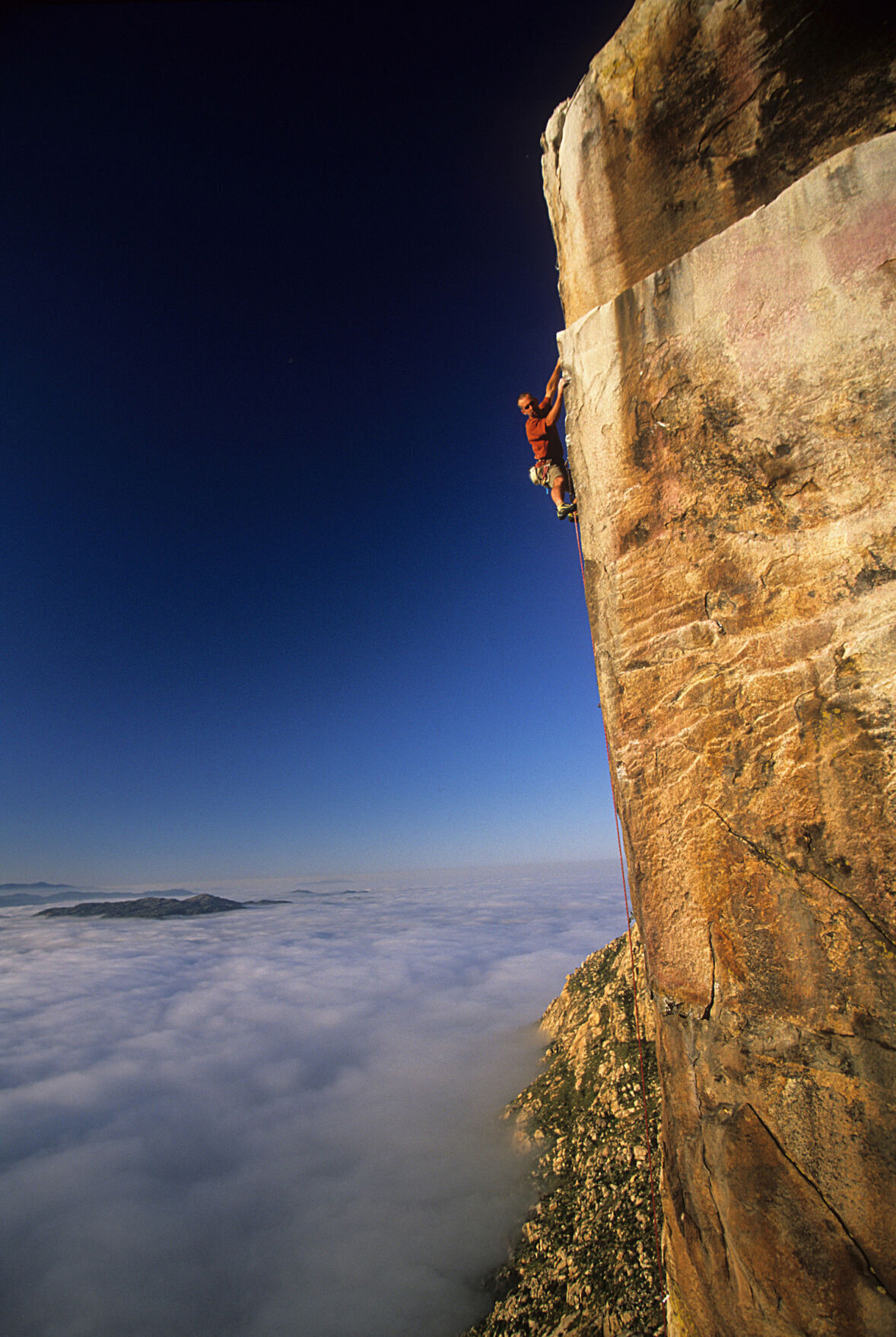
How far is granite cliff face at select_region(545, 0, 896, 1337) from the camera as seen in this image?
207cm

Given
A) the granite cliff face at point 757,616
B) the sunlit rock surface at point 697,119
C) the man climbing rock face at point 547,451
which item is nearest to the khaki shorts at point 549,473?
the man climbing rock face at point 547,451

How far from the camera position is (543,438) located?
4.38 meters

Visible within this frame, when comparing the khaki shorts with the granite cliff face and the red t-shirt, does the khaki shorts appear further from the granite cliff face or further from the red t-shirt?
the granite cliff face

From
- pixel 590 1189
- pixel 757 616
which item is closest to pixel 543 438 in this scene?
pixel 757 616

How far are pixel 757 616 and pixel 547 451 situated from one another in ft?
8.91

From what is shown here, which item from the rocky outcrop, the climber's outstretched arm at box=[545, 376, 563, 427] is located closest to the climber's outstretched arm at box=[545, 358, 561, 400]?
the climber's outstretched arm at box=[545, 376, 563, 427]

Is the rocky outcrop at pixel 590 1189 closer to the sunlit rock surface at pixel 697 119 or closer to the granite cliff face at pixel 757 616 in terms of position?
the granite cliff face at pixel 757 616

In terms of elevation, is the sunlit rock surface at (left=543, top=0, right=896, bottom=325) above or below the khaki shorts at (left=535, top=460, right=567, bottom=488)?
above

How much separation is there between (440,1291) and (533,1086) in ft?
12.7

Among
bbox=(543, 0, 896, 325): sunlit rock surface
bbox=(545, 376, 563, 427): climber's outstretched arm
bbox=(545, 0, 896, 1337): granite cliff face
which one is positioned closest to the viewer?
bbox=(545, 0, 896, 1337): granite cliff face

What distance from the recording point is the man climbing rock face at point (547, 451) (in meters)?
4.29

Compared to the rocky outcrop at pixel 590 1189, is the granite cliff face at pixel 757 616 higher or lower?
higher

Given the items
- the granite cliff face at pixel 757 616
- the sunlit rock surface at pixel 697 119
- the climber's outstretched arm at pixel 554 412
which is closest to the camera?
the granite cliff face at pixel 757 616

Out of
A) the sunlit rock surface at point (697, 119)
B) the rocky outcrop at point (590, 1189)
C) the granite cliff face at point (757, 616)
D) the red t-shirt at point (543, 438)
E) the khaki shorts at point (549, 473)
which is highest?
the sunlit rock surface at point (697, 119)
